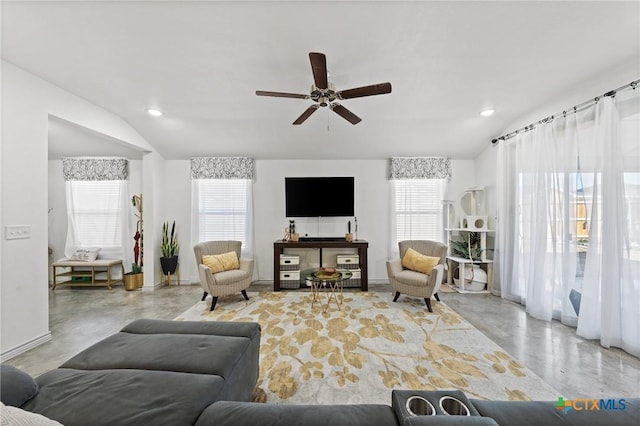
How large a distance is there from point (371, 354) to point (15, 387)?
2.31 metres

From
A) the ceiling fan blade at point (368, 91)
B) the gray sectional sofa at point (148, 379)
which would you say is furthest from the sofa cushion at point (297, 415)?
the ceiling fan blade at point (368, 91)

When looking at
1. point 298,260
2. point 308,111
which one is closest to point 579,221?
point 308,111

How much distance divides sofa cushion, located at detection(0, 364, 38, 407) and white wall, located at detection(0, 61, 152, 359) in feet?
6.50

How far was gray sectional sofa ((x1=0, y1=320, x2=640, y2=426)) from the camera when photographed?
94cm

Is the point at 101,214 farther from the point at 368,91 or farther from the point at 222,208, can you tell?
the point at 368,91

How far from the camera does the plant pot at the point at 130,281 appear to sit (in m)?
4.55

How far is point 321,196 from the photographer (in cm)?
484

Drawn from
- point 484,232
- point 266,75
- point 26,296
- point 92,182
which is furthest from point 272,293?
point 92,182

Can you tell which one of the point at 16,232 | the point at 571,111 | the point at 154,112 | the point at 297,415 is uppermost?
the point at 154,112

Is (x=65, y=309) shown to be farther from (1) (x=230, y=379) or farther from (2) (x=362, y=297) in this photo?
(2) (x=362, y=297)

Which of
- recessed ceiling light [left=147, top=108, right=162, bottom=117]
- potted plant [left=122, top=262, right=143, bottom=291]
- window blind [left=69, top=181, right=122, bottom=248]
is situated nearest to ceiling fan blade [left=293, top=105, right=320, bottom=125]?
recessed ceiling light [left=147, top=108, right=162, bottom=117]

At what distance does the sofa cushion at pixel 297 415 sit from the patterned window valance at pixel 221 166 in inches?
168

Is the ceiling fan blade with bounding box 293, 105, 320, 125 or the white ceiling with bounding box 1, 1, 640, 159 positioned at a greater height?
the white ceiling with bounding box 1, 1, 640, 159

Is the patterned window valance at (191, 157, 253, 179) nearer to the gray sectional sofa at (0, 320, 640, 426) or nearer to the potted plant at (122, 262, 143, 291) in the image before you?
the potted plant at (122, 262, 143, 291)
